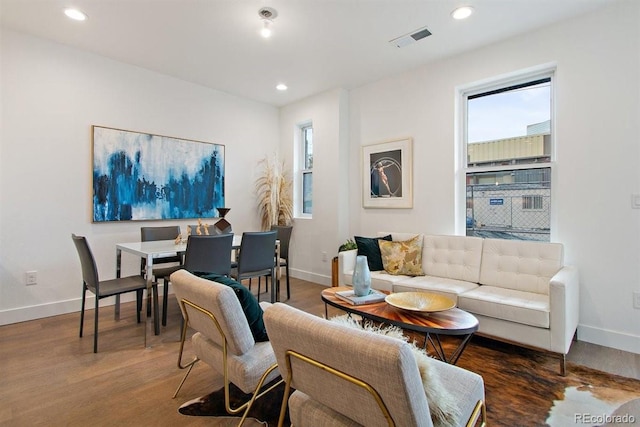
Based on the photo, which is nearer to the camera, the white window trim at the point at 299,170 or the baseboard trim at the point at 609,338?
the baseboard trim at the point at 609,338

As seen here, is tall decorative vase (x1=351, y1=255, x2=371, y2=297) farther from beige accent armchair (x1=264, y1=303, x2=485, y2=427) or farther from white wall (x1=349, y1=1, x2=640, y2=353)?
white wall (x1=349, y1=1, x2=640, y2=353)

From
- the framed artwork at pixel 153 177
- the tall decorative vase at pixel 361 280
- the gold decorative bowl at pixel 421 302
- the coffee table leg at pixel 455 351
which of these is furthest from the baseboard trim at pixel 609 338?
the framed artwork at pixel 153 177

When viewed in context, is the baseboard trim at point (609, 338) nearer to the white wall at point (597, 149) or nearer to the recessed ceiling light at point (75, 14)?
the white wall at point (597, 149)

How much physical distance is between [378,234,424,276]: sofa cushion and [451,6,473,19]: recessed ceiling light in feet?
7.10

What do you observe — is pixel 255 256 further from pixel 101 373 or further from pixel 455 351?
pixel 455 351

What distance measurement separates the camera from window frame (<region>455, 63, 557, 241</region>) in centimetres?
317

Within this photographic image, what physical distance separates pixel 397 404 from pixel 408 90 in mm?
3936

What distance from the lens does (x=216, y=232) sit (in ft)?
12.5

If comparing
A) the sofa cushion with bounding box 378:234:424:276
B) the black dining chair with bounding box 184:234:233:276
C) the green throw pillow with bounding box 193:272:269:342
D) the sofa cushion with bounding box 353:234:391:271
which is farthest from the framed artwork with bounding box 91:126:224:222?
the green throw pillow with bounding box 193:272:269:342

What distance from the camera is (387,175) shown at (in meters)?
4.39

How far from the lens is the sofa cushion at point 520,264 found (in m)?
2.86

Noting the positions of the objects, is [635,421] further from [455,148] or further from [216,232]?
[216,232]

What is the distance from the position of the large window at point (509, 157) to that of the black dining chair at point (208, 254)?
2699 millimetres

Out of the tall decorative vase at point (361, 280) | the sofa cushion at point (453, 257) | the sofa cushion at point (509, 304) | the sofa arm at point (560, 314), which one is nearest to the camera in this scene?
the sofa arm at point (560, 314)
